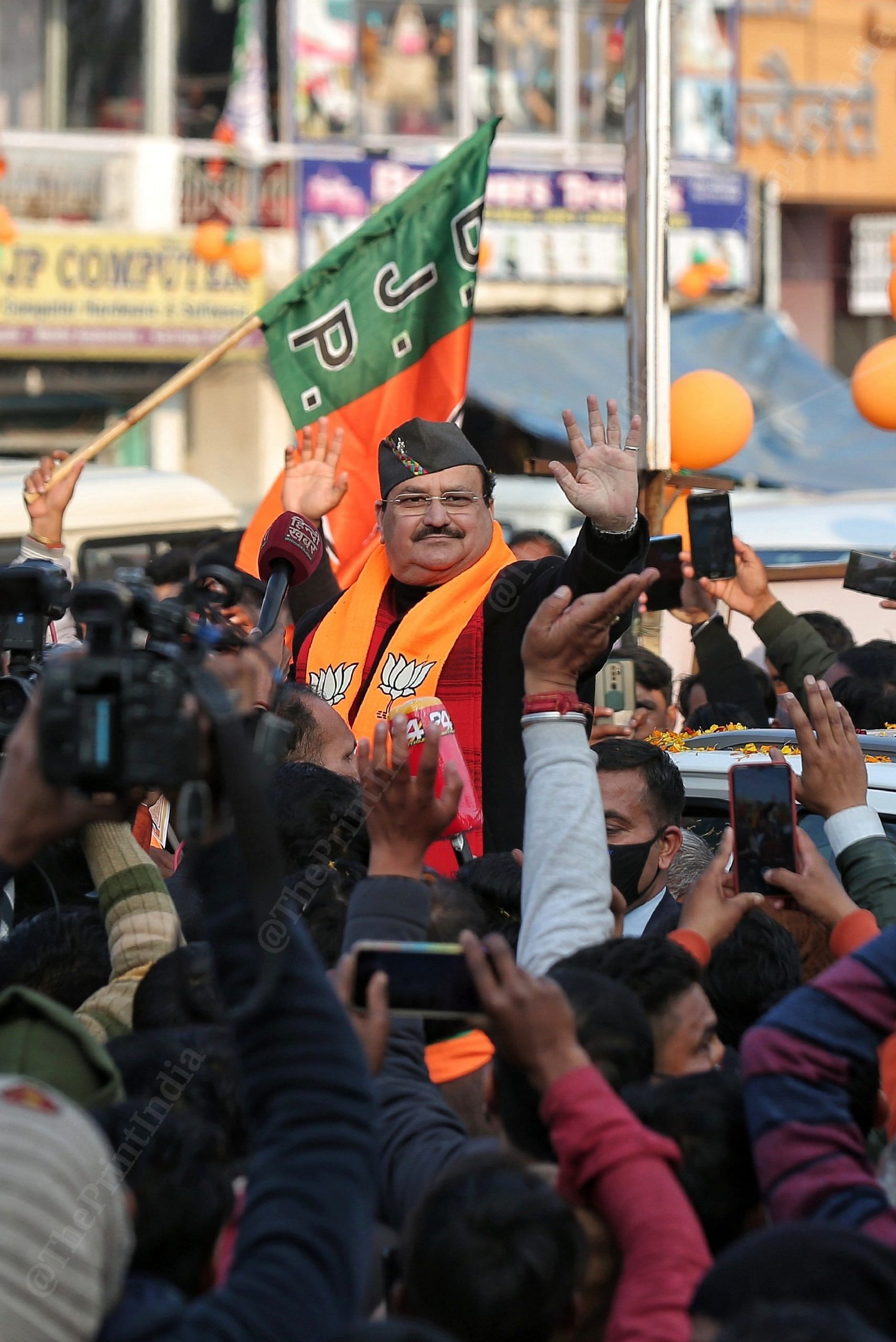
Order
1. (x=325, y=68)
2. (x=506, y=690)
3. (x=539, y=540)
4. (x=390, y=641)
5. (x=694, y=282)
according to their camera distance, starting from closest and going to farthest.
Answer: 1. (x=506, y=690)
2. (x=390, y=641)
3. (x=539, y=540)
4. (x=325, y=68)
5. (x=694, y=282)

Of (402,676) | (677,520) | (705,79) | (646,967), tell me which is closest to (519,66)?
(705,79)

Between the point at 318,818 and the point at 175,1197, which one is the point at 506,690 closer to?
the point at 318,818

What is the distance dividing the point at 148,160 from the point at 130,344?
1.48m

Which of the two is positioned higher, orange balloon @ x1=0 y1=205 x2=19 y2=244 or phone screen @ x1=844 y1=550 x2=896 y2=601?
orange balloon @ x1=0 y1=205 x2=19 y2=244

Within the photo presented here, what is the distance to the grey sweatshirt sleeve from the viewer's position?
2402 mm

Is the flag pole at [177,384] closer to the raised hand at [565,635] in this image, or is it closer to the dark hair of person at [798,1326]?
the raised hand at [565,635]

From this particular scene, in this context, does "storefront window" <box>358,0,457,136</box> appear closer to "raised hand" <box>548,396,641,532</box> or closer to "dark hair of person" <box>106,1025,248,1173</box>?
"raised hand" <box>548,396,641,532</box>

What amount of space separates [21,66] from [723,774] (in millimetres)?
12804

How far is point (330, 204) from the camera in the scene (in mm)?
13773

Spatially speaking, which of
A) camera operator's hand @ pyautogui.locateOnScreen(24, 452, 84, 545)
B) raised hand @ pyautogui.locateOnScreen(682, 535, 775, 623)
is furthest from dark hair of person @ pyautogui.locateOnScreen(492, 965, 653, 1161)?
raised hand @ pyautogui.locateOnScreen(682, 535, 775, 623)

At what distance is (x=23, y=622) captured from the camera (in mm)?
2908

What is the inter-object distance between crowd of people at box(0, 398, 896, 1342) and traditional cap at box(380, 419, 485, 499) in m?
0.83

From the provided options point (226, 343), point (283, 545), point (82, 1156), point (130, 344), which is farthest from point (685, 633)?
point (130, 344)

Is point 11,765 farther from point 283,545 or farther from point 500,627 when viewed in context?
point 283,545
